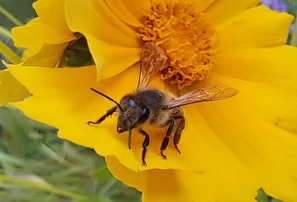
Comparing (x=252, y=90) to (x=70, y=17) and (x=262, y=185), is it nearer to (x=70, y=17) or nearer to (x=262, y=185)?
(x=262, y=185)

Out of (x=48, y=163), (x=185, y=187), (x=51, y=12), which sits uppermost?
(x=51, y=12)

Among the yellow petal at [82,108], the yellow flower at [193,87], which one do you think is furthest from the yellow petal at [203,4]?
the yellow petal at [82,108]

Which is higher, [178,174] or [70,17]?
[70,17]

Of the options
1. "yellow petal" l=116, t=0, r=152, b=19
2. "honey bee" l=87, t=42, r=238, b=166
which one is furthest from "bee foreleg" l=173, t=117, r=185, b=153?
"yellow petal" l=116, t=0, r=152, b=19

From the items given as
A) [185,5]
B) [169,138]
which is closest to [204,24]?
[185,5]

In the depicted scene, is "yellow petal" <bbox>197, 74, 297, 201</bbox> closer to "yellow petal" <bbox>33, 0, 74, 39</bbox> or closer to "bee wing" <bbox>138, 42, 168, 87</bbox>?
"bee wing" <bbox>138, 42, 168, 87</bbox>

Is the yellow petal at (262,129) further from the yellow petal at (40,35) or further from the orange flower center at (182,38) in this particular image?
the yellow petal at (40,35)

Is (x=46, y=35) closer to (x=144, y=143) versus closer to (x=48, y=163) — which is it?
(x=144, y=143)

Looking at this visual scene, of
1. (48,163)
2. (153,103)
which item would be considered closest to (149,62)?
(153,103)
